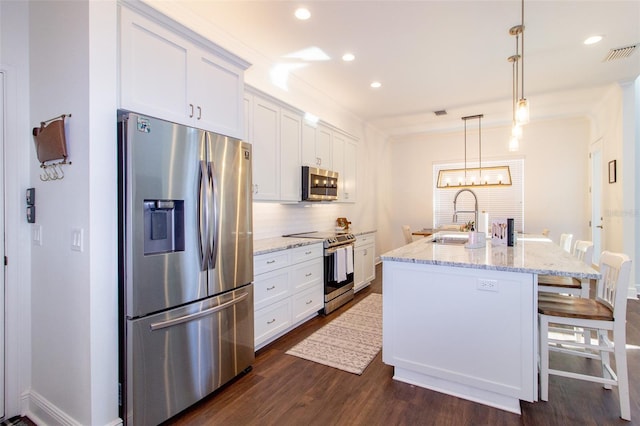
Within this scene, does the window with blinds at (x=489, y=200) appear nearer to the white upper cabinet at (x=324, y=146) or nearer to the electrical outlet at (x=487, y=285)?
the white upper cabinet at (x=324, y=146)

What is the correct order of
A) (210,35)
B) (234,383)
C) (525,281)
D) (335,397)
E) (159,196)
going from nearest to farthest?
1. (159,196)
2. (525,281)
3. (335,397)
4. (234,383)
5. (210,35)

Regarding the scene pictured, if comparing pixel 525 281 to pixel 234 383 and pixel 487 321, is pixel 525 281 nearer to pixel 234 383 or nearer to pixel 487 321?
pixel 487 321

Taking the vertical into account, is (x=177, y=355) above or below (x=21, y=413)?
above

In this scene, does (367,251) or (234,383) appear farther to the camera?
(367,251)

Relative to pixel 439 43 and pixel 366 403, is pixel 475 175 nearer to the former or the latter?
pixel 439 43

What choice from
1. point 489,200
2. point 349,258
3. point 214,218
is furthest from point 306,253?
point 489,200

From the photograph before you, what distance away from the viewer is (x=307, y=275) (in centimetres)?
346

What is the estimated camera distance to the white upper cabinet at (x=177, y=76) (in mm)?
1818

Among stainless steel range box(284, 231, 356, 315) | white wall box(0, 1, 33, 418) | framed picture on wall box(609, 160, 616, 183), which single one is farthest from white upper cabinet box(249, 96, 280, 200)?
framed picture on wall box(609, 160, 616, 183)

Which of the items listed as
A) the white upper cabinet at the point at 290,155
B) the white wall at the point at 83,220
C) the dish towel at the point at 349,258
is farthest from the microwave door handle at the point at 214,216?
the dish towel at the point at 349,258

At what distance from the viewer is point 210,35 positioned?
2947 mm

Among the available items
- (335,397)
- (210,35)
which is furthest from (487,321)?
(210,35)

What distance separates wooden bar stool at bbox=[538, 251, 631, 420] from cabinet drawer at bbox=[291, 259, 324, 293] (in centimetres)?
205

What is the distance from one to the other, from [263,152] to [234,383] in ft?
6.81
